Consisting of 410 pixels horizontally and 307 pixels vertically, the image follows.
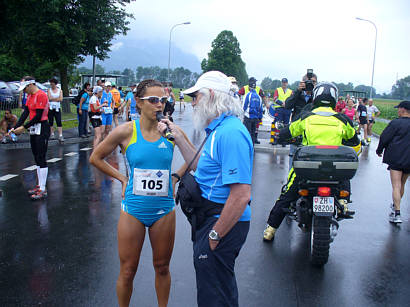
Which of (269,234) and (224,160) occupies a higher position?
(224,160)

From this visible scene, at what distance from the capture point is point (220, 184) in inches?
99.3

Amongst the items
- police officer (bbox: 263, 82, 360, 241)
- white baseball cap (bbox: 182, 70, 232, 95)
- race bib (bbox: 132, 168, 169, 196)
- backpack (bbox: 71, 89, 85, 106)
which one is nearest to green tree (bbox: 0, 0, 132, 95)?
backpack (bbox: 71, 89, 85, 106)

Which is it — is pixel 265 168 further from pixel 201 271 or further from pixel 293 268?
pixel 201 271

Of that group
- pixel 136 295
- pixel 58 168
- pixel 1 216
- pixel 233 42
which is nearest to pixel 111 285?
pixel 136 295

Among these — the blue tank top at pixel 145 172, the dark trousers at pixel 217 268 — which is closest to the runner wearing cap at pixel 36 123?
the blue tank top at pixel 145 172

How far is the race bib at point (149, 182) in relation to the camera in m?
3.24

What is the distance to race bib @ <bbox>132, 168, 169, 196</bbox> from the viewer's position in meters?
3.24

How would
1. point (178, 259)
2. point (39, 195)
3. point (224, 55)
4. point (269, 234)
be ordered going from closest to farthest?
1. point (178, 259)
2. point (269, 234)
3. point (39, 195)
4. point (224, 55)

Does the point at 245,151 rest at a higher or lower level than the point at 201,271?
higher

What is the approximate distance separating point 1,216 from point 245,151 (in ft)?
16.0

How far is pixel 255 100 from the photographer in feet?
41.0

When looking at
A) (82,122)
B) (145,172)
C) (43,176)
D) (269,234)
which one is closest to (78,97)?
(82,122)

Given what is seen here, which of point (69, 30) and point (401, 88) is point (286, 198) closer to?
point (69, 30)

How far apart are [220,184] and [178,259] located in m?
2.34
